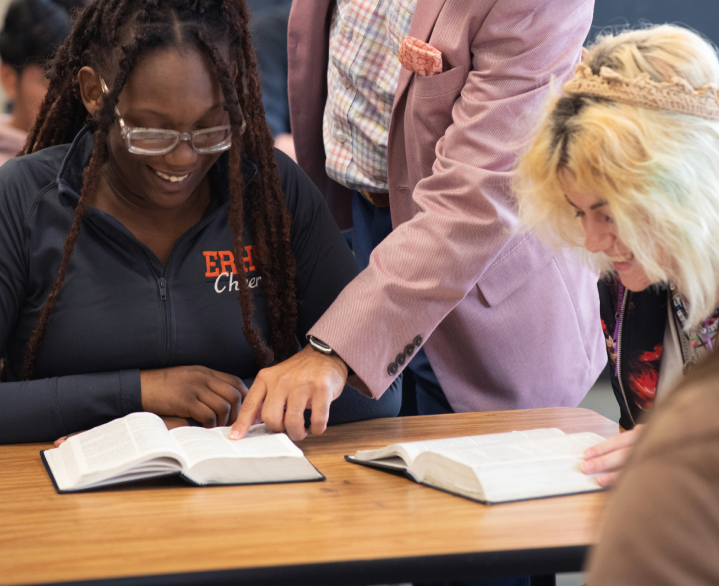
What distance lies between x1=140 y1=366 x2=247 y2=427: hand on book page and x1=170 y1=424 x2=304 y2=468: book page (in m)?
0.07

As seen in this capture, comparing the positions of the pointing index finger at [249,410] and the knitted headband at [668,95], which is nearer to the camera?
the knitted headband at [668,95]

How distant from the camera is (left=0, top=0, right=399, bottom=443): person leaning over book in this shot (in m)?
1.32

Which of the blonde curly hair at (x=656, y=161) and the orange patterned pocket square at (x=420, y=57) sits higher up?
the orange patterned pocket square at (x=420, y=57)

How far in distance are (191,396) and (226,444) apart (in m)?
0.18

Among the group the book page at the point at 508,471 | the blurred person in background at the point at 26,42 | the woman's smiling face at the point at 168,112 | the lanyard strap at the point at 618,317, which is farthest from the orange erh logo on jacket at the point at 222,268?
the blurred person in background at the point at 26,42

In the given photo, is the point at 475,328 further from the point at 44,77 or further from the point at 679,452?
the point at 679,452

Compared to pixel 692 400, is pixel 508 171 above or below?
below

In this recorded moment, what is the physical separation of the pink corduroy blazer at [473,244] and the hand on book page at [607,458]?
364 mm

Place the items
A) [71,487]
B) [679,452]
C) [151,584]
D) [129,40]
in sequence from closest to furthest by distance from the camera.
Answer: [679,452], [151,584], [71,487], [129,40]

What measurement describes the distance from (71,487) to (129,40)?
71cm

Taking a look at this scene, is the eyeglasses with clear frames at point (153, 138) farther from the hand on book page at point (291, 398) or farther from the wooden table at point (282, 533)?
the wooden table at point (282, 533)

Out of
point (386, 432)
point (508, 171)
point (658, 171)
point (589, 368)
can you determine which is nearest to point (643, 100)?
point (658, 171)

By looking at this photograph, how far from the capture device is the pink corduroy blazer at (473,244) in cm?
136

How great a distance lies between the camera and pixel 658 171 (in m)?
1.02
